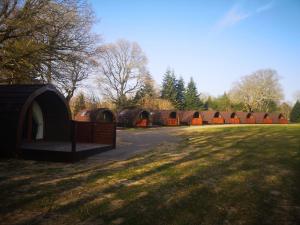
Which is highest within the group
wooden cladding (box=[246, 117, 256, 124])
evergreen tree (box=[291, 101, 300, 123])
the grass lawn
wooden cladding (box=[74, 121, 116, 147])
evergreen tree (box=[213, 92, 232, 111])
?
evergreen tree (box=[213, 92, 232, 111])

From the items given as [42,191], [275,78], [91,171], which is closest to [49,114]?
[91,171]

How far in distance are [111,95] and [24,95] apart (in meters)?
34.5

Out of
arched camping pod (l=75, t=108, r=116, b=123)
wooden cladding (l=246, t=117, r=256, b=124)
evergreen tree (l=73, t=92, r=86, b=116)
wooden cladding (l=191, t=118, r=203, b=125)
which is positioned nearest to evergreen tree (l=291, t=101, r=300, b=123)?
wooden cladding (l=246, t=117, r=256, b=124)

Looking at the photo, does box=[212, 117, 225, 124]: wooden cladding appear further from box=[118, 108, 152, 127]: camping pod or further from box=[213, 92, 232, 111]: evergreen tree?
box=[213, 92, 232, 111]: evergreen tree

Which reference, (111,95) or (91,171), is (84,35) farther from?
(111,95)

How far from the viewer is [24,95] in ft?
31.9

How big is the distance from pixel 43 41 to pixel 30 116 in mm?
3898

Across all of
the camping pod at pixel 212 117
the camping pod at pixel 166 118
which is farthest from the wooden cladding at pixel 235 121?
the camping pod at pixel 166 118

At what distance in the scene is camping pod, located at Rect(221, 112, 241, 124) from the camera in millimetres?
49875

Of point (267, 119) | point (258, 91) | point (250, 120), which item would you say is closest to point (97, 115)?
point (250, 120)

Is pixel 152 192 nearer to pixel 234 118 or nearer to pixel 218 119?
pixel 218 119

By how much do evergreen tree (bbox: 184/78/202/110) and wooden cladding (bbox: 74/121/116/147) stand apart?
57.3 metres

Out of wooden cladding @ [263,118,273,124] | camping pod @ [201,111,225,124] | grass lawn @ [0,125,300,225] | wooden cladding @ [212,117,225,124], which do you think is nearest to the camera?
grass lawn @ [0,125,300,225]

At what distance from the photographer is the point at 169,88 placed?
63281 mm
